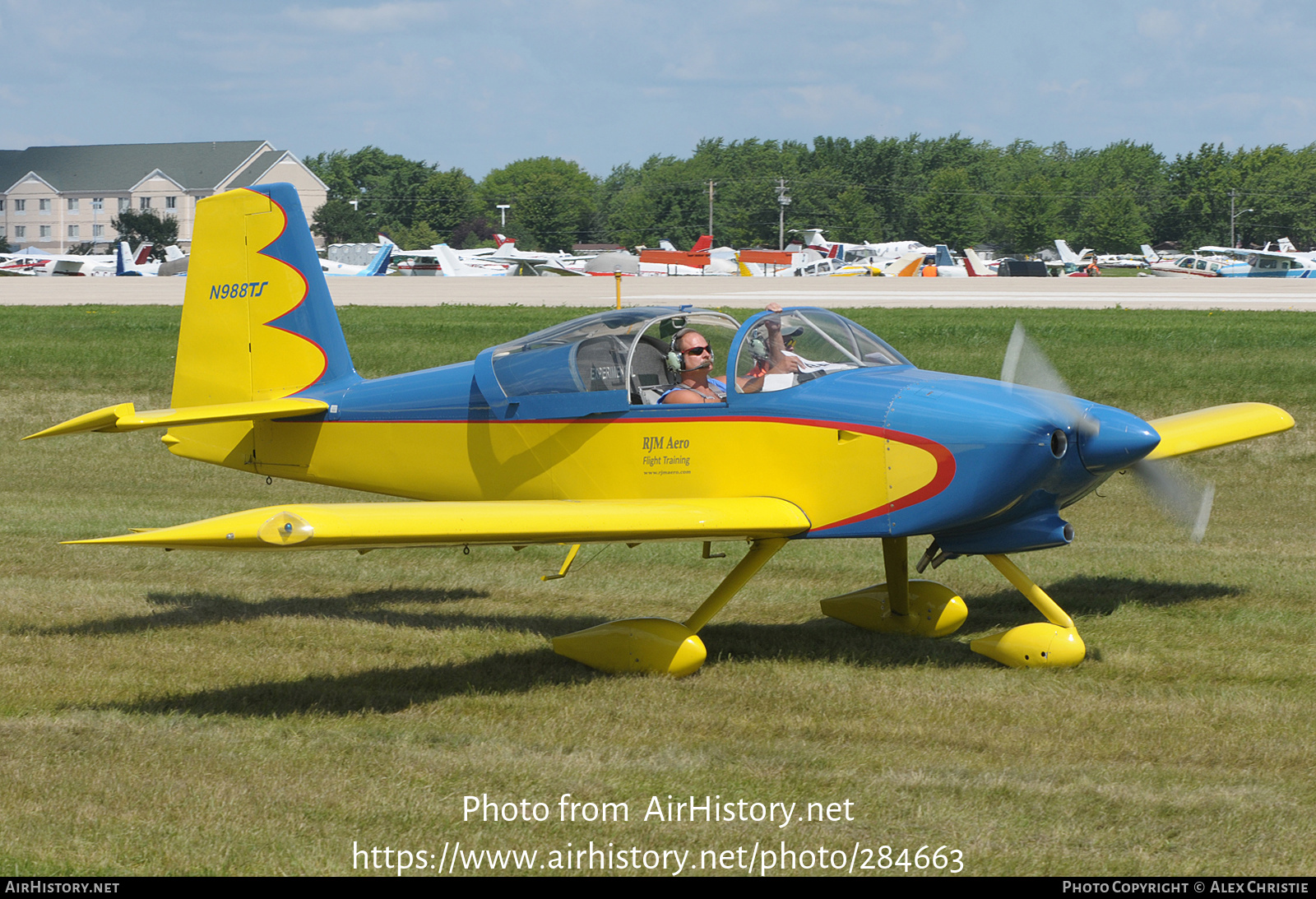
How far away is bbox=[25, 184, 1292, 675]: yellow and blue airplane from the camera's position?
6984 millimetres

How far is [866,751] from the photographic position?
611 centimetres

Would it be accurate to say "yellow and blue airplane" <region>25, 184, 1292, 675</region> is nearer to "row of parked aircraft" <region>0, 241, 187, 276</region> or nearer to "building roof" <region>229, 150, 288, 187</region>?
"row of parked aircraft" <region>0, 241, 187, 276</region>

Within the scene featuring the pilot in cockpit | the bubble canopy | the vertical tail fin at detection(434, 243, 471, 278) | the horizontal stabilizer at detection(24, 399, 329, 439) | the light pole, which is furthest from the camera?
the light pole

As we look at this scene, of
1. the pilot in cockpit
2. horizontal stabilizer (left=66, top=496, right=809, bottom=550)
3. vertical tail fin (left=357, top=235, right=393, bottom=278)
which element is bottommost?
horizontal stabilizer (left=66, top=496, right=809, bottom=550)

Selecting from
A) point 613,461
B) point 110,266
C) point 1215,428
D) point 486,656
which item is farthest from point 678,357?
point 110,266

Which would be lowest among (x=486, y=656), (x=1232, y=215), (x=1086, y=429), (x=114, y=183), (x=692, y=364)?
(x=486, y=656)

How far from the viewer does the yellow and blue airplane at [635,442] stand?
698 cm

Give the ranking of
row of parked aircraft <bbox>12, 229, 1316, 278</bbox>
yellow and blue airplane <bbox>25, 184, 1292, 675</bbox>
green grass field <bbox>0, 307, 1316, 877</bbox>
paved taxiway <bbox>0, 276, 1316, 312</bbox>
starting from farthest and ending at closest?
row of parked aircraft <bbox>12, 229, 1316, 278</bbox> → paved taxiway <bbox>0, 276, 1316, 312</bbox> → yellow and blue airplane <bbox>25, 184, 1292, 675</bbox> → green grass field <bbox>0, 307, 1316, 877</bbox>

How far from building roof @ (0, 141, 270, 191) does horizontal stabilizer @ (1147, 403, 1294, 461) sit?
14044cm

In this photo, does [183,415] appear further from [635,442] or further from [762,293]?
[762,293]

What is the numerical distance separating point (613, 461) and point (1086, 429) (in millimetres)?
2865

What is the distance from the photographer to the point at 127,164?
143 metres

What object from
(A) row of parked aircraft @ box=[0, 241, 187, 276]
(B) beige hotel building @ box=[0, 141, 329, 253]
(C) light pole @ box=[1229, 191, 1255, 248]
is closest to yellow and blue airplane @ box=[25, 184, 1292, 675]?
(A) row of parked aircraft @ box=[0, 241, 187, 276]

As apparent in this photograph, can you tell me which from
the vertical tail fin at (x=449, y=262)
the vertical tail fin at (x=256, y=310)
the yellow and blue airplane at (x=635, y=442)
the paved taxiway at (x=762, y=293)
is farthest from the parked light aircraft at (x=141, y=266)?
the yellow and blue airplane at (x=635, y=442)
